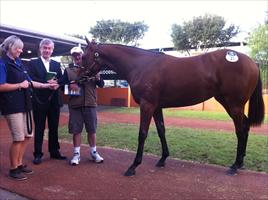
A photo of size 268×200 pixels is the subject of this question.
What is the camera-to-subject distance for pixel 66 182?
4672 mm

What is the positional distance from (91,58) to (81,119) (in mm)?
1037

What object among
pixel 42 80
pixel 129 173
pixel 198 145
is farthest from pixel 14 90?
pixel 198 145

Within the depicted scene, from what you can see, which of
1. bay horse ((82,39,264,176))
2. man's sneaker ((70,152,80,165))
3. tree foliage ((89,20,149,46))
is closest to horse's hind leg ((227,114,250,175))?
bay horse ((82,39,264,176))

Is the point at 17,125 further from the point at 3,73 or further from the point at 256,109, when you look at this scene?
the point at 256,109

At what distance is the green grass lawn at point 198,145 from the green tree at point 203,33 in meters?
27.3

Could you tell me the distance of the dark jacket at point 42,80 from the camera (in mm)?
5535

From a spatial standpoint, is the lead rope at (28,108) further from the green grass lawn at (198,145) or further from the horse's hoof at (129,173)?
the green grass lawn at (198,145)

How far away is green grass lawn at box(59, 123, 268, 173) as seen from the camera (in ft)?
19.5

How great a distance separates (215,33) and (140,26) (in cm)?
1032

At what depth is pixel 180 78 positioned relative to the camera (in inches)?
201

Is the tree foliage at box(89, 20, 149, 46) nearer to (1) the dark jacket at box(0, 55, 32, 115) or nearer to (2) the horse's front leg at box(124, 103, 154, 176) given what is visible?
(2) the horse's front leg at box(124, 103, 154, 176)

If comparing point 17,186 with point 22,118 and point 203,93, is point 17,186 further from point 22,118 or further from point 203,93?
point 203,93

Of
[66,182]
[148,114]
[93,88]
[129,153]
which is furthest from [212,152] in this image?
[66,182]

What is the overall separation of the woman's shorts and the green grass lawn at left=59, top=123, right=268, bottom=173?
153 centimetres
